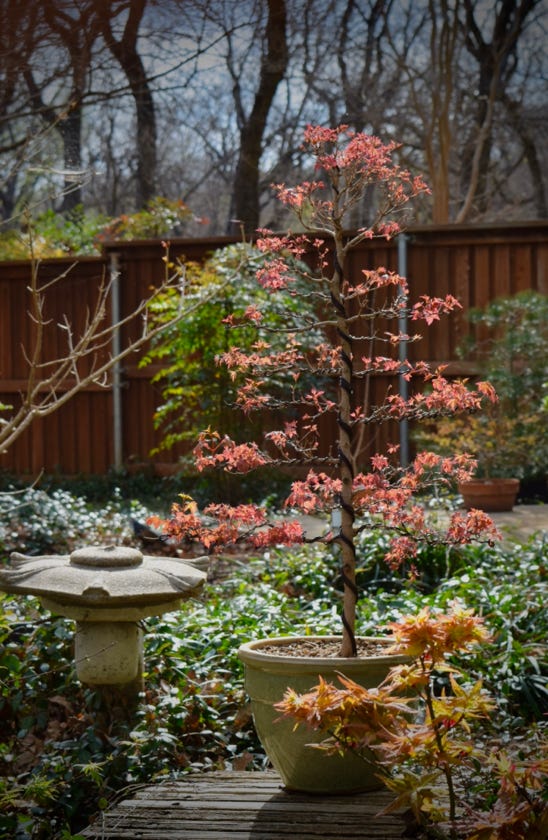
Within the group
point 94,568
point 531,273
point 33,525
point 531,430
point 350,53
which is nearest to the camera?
point 94,568

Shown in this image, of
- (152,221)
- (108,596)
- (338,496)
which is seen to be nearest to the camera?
(338,496)

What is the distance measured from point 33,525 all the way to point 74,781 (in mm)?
4110

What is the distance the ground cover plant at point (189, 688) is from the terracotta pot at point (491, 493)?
2.46 meters

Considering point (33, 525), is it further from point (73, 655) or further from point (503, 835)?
point (503, 835)

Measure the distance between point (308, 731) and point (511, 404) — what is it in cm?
641

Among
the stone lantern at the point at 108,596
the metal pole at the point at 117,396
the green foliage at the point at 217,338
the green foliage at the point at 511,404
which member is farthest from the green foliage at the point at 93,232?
the stone lantern at the point at 108,596

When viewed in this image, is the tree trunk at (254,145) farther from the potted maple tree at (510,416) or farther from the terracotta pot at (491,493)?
the terracotta pot at (491,493)

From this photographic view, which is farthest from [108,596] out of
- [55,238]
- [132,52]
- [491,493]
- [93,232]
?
[93,232]

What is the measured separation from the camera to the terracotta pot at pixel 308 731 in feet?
9.81

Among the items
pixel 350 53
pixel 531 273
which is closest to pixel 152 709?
pixel 531 273

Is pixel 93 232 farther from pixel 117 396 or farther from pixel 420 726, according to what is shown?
pixel 420 726

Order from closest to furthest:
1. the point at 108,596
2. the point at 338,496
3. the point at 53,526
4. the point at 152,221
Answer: the point at 338,496 → the point at 108,596 → the point at 53,526 → the point at 152,221

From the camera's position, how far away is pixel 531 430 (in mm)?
8922

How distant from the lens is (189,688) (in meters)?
3.92
